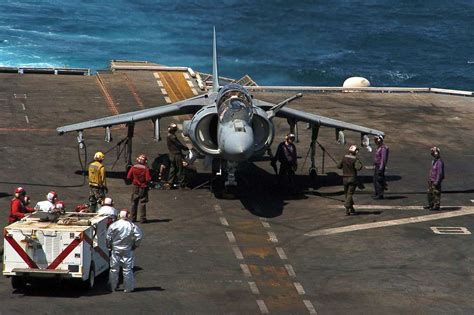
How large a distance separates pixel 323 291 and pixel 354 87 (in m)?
31.1

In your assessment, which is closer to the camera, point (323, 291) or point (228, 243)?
point (323, 291)

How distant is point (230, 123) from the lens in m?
31.3

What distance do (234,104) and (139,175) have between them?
428 cm

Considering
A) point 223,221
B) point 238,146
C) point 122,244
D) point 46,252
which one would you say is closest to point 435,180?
point 238,146

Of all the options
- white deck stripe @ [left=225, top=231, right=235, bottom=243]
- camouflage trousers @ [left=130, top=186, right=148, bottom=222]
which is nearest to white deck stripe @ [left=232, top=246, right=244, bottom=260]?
white deck stripe @ [left=225, top=231, right=235, bottom=243]

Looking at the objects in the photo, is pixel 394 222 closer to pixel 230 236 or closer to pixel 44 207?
pixel 230 236

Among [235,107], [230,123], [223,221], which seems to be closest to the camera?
[223,221]

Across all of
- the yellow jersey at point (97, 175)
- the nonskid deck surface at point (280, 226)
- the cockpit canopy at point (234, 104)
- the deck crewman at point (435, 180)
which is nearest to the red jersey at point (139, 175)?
the yellow jersey at point (97, 175)

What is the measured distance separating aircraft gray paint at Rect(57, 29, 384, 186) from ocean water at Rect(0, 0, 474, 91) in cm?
4183

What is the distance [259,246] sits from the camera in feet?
92.5

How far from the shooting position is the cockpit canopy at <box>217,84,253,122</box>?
3167 cm

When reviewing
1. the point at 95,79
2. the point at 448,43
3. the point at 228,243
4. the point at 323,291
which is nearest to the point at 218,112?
the point at 228,243

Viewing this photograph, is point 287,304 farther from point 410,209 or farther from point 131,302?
point 410,209

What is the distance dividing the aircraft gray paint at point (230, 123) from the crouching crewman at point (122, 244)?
7411mm
